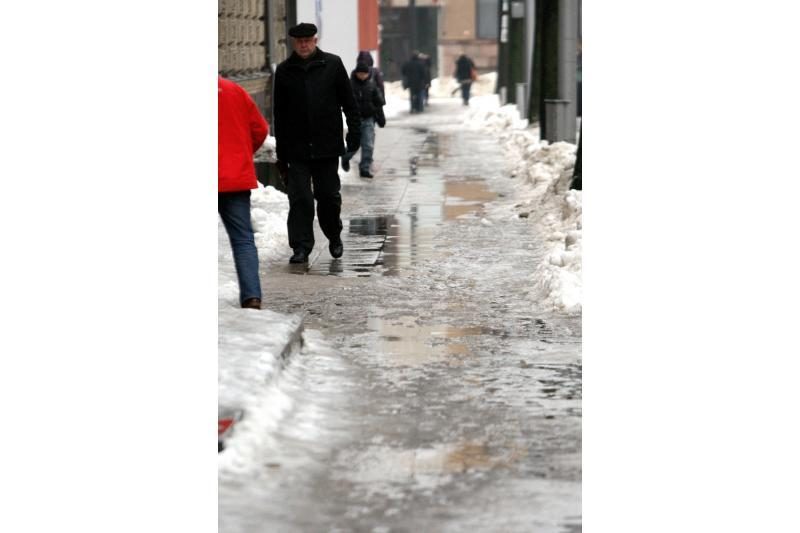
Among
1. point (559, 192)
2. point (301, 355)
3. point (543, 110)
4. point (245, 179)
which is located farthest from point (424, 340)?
point (543, 110)

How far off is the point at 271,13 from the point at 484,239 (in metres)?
10.0

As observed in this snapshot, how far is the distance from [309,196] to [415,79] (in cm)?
2903

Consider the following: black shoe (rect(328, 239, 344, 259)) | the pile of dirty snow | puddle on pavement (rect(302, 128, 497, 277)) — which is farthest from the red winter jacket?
black shoe (rect(328, 239, 344, 259))

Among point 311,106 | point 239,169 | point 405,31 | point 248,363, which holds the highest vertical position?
point 405,31

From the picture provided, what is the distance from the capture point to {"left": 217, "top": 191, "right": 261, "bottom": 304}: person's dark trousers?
8.57 m

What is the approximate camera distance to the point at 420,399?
276 inches

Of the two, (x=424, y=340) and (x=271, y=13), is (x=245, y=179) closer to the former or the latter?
(x=424, y=340)

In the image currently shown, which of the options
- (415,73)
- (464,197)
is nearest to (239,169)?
(464,197)

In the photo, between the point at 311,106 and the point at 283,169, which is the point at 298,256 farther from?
the point at 311,106

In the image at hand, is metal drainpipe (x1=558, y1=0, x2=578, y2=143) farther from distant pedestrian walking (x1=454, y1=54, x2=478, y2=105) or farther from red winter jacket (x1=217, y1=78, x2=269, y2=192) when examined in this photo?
distant pedestrian walking (x1=454, y1=54, x2=478, y2=105)

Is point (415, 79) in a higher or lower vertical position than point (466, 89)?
higher

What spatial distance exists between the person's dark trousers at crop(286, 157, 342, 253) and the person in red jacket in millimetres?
2348
